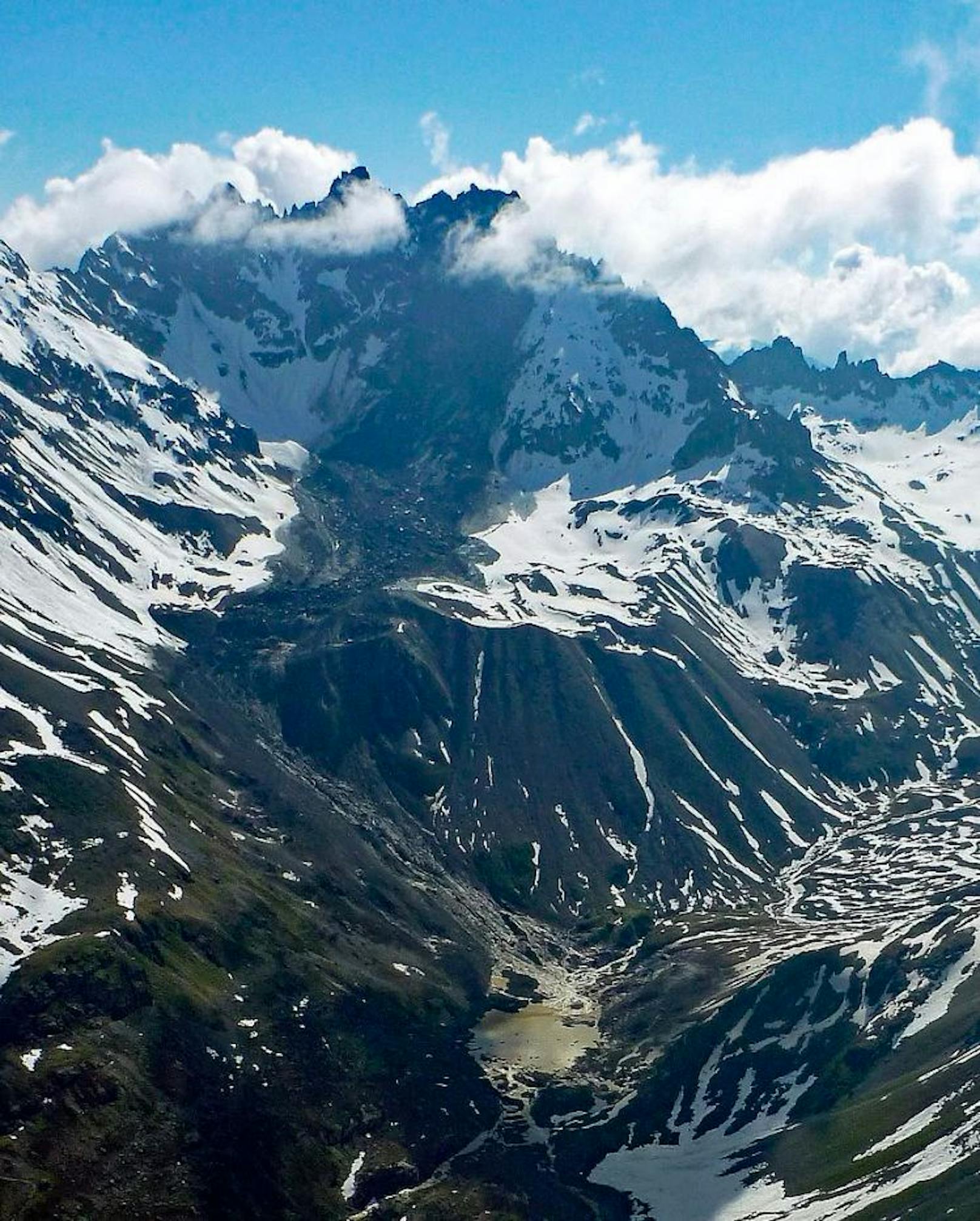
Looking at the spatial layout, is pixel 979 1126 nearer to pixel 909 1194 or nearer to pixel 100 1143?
pixel 909 1194

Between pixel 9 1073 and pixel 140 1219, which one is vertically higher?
pixel 9 1073

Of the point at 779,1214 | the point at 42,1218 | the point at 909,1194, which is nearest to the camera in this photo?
the point at 42,1218

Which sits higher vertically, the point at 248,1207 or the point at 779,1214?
the point at 248,1207

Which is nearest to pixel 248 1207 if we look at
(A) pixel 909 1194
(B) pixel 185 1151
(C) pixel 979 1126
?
(B) pixel 185 1151

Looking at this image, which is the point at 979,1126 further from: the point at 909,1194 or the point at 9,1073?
the point at 9,1073

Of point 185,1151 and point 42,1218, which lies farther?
point 185,1151

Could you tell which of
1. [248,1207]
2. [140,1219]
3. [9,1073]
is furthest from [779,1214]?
[9,1073]

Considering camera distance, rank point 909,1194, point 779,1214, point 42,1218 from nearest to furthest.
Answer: point 42,1218, point 909,1194, point 779,1214

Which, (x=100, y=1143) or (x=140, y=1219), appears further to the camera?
(x=100, y=1143)

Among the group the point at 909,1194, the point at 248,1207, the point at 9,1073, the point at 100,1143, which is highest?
the point at 9,1073
